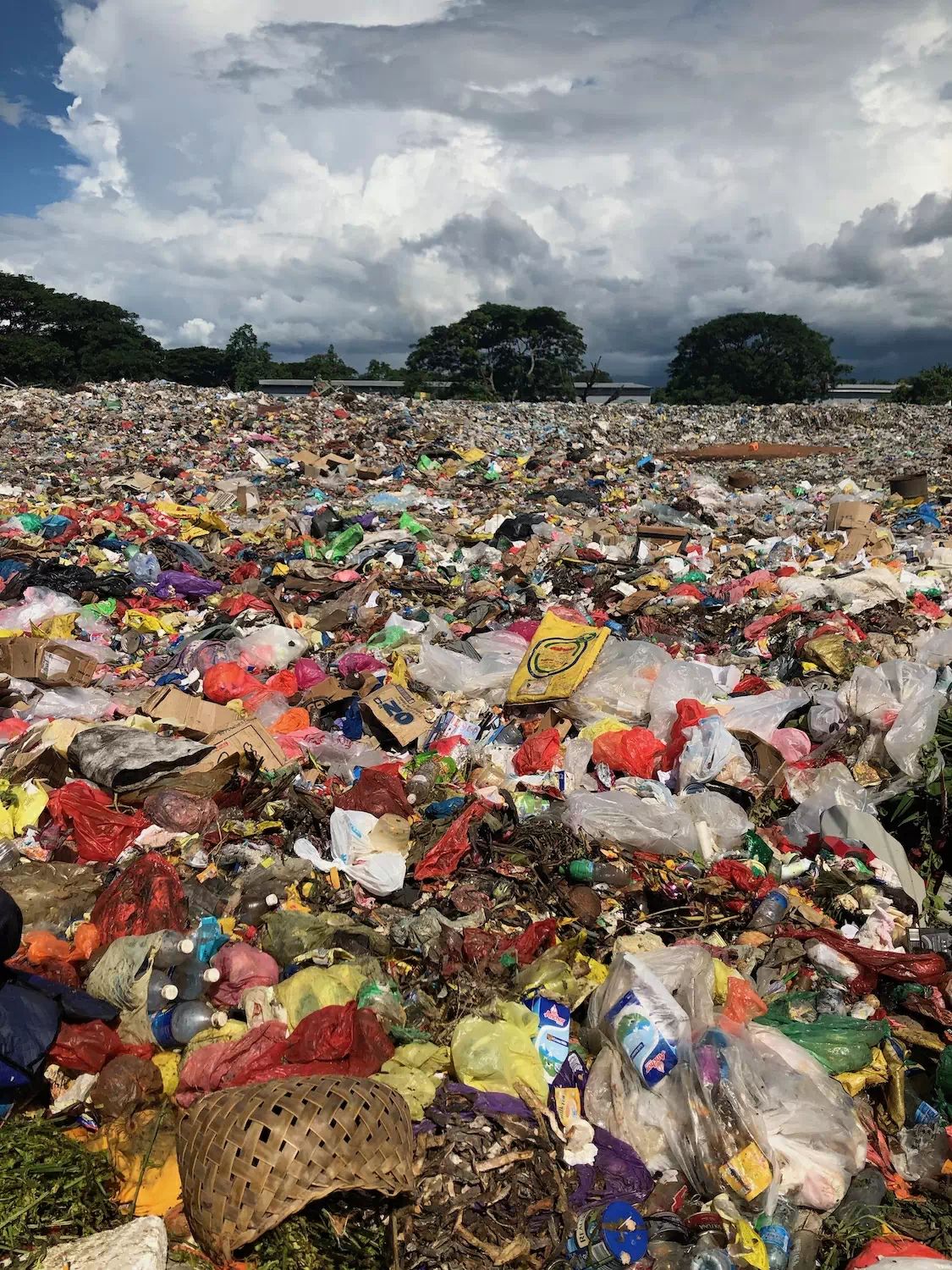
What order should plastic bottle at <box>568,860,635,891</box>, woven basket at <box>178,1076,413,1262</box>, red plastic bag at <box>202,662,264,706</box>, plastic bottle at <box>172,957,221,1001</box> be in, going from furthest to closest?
red plastic bag at <box>202,662,264,706</box>
plastic bottle at <box>568,860,635,891</box>
plastic bottle at <box>172,957,221,1001</box>
woven basket at <box>178,1076,413,1262</box>

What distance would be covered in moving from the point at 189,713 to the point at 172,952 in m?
1.80

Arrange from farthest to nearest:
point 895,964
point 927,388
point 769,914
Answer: point 927,388, point 769,914, point 895,964

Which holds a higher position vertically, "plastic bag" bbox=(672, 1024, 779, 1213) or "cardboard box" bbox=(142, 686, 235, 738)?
"cardboard box" bbox=(142, 686, 235, 738)

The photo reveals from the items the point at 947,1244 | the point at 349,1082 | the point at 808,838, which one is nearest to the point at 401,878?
the point at 349,1082

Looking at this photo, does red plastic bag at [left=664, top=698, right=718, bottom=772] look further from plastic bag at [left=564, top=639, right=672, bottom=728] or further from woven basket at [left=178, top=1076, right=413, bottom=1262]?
woven basket at [left=178, top=1076, right=413, bottom=1262]

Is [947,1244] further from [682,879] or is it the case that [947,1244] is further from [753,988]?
[682,879]

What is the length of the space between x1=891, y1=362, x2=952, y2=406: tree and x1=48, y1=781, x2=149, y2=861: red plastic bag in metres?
24.7

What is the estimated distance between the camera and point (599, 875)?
3.00 metres

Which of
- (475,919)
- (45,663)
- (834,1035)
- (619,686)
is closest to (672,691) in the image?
(619,686)

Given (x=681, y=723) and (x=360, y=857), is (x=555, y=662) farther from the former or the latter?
(x=360, y=857)

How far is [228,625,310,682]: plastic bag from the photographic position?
16.1 feet

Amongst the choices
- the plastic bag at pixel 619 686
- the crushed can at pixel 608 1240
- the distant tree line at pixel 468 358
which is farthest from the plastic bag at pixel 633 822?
the distant tree line at pixel 468 358

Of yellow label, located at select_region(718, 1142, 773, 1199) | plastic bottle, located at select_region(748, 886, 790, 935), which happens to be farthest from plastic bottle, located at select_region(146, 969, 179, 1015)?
plastic bottle, located at select_region(748, 886, 790, 935)

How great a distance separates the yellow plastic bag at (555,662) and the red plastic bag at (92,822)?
1910 mm
